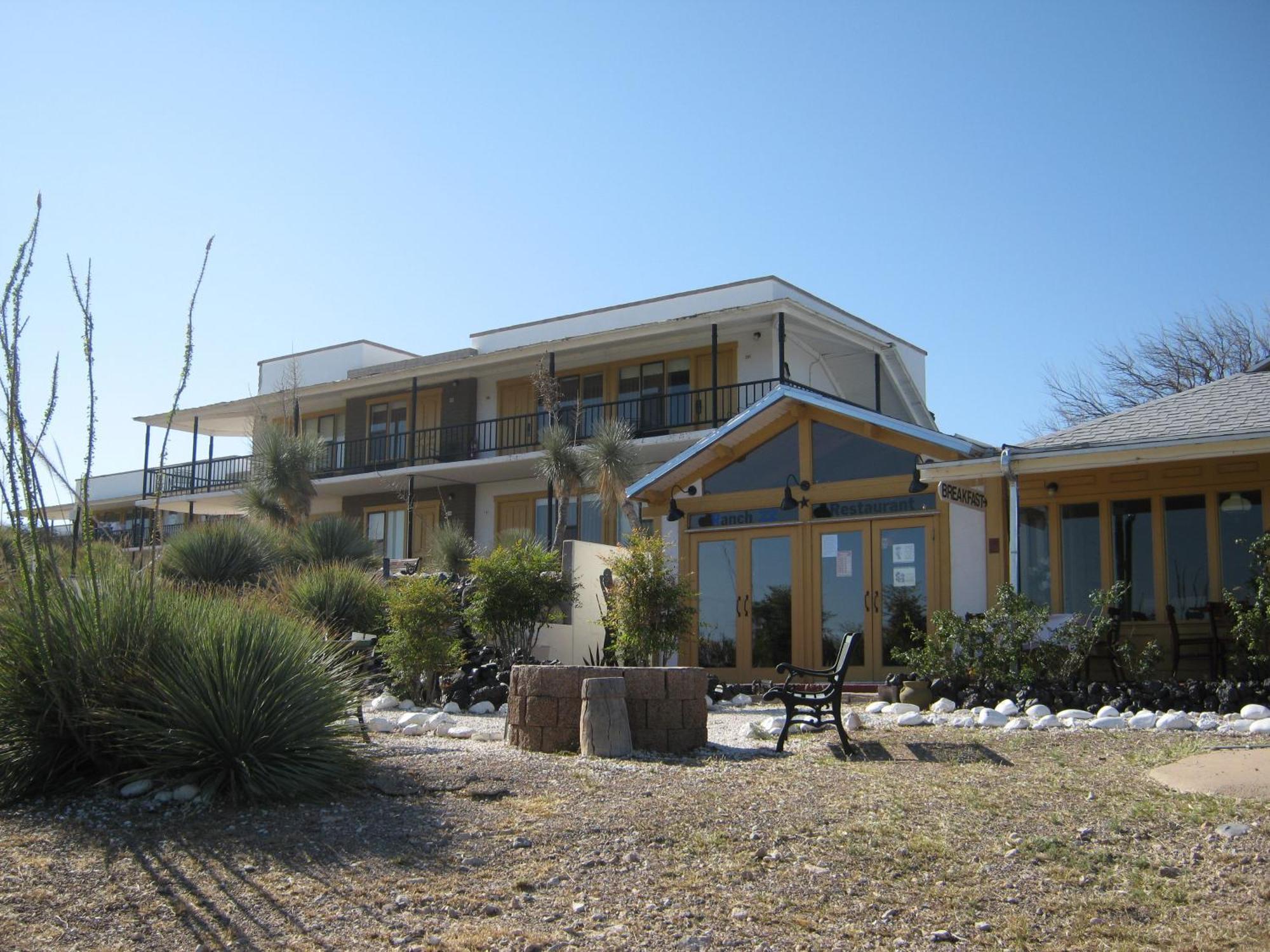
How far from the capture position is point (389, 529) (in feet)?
89.3

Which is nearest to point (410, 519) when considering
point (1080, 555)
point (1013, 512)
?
point (1080, 555)

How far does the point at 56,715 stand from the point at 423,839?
8.03 ft

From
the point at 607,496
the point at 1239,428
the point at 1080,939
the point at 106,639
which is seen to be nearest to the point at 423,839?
the point at 106,639

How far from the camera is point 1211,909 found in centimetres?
474

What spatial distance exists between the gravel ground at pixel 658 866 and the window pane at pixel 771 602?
7389mm

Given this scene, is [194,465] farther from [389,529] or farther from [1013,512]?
[1013,512]

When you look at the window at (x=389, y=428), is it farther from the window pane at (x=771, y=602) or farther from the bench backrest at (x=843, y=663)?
the bench backrest at (x=843, y=663)

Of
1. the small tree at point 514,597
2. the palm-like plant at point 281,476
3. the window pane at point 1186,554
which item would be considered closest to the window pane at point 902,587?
the window pane at point 1186,554

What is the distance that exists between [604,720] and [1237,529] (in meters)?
7.31

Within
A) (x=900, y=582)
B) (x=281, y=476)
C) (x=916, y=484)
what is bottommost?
(x=900, y=582)

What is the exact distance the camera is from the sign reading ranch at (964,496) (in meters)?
12.4

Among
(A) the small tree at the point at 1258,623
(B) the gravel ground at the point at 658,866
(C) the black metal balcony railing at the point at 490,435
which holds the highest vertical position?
(C) the black metal balcony railing at the point at 490,435

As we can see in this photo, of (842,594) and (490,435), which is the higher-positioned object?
(490,435)

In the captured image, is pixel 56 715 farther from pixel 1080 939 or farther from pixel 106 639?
pixel 1080 939
